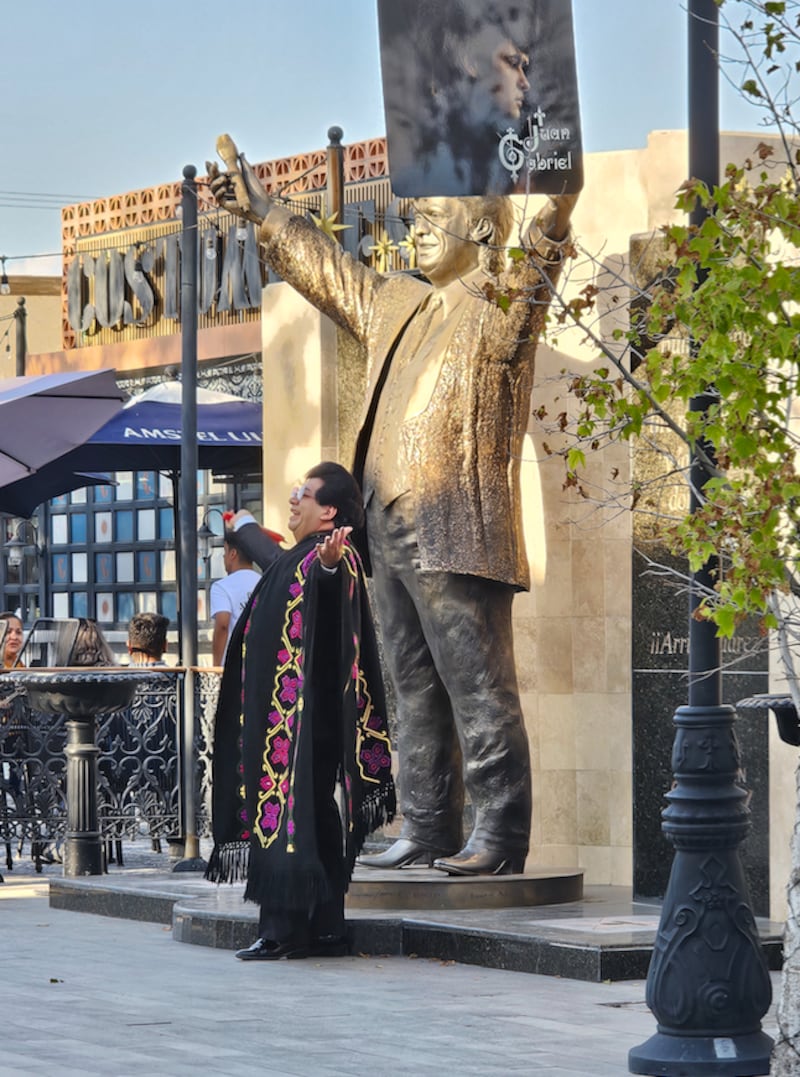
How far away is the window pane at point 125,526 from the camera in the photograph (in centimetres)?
2809

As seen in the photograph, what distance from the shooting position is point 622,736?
10867 mm

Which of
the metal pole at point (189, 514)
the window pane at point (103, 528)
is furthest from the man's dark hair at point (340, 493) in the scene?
the window pane at point (103, 528)

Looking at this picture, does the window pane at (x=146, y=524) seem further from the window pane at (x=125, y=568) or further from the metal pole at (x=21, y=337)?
the metal pole at (x=21, y=337)

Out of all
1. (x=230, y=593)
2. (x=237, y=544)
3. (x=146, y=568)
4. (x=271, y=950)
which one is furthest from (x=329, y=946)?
(x=146, y=568)

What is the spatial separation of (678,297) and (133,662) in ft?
32.0

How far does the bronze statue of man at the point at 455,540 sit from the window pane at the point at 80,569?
63.7 feet

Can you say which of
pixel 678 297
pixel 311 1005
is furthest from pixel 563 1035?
pixel 678 297

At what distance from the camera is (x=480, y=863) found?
9.48 metres

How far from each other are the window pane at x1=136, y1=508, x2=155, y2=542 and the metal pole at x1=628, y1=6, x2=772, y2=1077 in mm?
21193

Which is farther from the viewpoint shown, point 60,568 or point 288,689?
point 60,568

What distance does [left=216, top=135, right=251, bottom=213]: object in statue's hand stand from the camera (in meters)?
10.4

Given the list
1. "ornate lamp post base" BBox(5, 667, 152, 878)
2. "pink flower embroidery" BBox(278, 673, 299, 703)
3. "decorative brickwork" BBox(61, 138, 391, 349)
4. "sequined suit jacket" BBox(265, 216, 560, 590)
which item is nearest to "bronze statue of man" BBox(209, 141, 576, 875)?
"sequined suit jacket" BBox(265, 216, 560, 590)

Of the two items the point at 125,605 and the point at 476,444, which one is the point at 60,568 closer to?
the point at 125,605

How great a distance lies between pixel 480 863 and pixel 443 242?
2.51 metres
